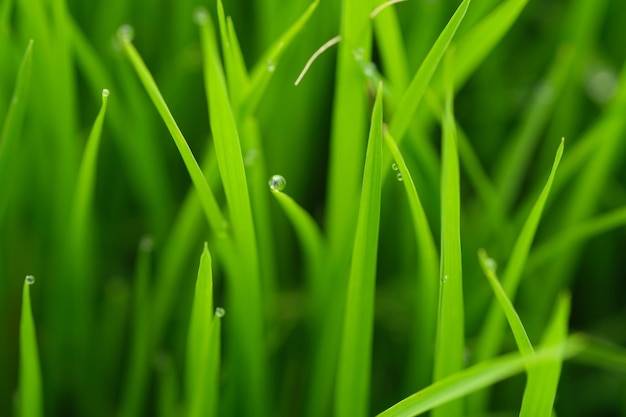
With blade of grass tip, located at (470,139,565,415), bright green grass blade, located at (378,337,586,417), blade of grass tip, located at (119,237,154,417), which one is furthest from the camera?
blade of grass tip, located at (119,237,154,417)

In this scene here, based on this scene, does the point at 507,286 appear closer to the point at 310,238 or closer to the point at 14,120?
the point at 310,238

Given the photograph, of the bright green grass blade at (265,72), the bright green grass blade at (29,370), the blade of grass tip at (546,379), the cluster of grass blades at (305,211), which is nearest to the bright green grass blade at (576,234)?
the cluster of grass blades at (305,211)

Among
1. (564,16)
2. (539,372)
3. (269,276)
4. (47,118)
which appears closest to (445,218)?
(539,372)

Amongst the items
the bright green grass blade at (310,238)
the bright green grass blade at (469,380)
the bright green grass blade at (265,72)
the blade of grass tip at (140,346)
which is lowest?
the bright green grass blade at (469,380)

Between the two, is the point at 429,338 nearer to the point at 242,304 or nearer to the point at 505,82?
the point at 242,304

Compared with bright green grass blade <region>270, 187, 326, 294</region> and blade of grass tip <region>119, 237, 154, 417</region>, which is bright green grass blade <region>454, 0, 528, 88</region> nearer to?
bright green grass blade <region>270, 187, 326, 294</region>

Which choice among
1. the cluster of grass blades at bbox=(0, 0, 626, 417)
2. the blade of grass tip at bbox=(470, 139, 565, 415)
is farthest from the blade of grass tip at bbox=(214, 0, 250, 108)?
the blade of grass tip at bbox=(470, 139, 565, 415)

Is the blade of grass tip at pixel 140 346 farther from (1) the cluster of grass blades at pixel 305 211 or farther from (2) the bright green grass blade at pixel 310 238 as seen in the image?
(2) the bright green grass blade at pixel 310 238

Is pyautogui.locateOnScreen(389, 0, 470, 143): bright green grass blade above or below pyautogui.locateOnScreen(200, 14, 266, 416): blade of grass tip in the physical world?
above
